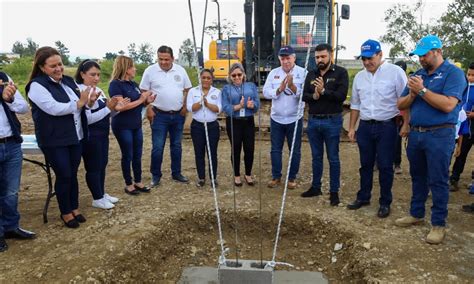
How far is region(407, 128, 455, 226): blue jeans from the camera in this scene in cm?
370

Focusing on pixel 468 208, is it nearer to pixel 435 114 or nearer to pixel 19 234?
pixel 435 114

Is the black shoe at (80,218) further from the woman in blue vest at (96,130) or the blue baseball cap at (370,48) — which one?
the blue baseball cap at (370,48)

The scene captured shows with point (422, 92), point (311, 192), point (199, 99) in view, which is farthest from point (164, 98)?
point (422, 92)

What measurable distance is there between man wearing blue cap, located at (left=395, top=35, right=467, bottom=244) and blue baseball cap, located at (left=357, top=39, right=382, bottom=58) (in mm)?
498

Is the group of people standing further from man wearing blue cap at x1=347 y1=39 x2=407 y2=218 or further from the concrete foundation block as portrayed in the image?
the concrete foundation block

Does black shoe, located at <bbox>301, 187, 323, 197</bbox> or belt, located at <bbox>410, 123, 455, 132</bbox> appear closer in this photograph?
belt, located at <bbox>410, 123, 455, 132</bbox>

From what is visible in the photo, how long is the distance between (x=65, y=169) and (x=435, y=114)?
11.3 feet

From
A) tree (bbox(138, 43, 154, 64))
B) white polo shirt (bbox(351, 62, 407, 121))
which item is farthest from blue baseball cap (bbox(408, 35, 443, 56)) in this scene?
tree (bbox(138, 43, 154, 64))

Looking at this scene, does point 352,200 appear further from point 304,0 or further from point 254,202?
point 304,0

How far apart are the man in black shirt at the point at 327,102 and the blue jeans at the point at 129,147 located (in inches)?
81.3

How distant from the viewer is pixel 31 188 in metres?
5.70

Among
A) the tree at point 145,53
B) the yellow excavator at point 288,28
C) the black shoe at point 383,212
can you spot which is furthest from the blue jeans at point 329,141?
the tree at point 145,53

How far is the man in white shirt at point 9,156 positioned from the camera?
360 cm

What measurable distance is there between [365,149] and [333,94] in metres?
0.69
